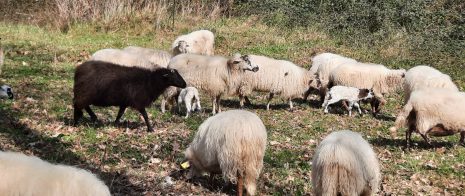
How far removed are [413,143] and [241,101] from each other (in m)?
4.31

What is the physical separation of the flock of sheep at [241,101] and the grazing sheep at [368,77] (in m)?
0.03

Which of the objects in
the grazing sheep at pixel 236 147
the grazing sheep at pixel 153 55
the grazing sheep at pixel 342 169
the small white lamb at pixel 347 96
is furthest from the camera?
the grazing sheep at pixel 153 55

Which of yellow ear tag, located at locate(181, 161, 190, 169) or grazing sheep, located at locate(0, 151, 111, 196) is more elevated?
grazing sheep, located at locate(0, 151, 111, 196)

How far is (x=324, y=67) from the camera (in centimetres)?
1602

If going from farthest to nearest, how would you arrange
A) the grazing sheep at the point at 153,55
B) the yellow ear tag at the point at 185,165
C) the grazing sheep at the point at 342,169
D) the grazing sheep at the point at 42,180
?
1. the grazing sheep at the point at 153,55
2. the yellow ear tag at the point at 185,165
3. the grazing sheep at the point at 342,169
4. the grazing sheep at the point at 42,180

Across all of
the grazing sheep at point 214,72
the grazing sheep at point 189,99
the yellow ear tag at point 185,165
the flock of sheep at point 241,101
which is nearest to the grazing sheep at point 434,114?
the flock of sheep at point 241,101

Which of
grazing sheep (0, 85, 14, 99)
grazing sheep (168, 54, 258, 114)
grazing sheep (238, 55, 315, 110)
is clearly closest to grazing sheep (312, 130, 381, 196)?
grazing sheep (168, 54, 258, 114)

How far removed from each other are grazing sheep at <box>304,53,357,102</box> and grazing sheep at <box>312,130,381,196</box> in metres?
8.97

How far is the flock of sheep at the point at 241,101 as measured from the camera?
420 centimetres

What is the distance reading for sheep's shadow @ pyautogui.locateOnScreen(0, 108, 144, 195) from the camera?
23.0 ft

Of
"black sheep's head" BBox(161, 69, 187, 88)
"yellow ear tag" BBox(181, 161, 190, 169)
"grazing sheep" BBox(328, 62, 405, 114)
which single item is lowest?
"yellow ear tag" BBox(181, 161, 190, 169)

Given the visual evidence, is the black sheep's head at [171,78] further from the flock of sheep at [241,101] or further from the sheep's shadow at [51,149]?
the sheep's shadow at [51,149]

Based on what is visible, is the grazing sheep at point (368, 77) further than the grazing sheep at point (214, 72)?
Yes

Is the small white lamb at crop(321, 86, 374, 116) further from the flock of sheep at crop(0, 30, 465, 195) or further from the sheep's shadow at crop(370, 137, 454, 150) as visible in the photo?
the sheep's shadow at crop(370, 137, 454, 150)
